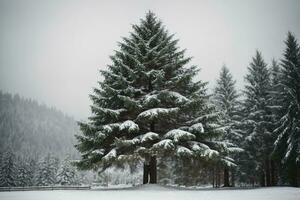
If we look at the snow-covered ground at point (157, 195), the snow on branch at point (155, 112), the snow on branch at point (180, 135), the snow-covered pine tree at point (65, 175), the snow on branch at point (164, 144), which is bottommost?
the snow-covered pine tree at point (65, 175)

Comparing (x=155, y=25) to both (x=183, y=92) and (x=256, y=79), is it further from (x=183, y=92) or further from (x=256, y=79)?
(x=256, y=79)

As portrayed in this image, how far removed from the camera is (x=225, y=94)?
32.8m

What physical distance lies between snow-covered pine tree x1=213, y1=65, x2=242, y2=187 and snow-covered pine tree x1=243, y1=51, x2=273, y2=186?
45.4 inches

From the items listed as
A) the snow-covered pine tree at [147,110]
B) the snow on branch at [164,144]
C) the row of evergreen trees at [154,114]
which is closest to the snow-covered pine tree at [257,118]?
the row of evergreen trees at [154,114]

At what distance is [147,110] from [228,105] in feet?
56.2

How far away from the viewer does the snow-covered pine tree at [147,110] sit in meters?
17.4

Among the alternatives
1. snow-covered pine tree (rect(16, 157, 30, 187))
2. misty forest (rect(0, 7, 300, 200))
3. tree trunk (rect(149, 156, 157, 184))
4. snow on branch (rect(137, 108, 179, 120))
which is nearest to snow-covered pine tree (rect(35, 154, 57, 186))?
snow-covered pine tree (rect(16, 157, 30, 187))

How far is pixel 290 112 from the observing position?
84.4 ft

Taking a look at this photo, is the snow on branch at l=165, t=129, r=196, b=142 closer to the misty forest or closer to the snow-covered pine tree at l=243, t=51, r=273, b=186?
the misty forest

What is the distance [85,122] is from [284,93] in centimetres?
1999

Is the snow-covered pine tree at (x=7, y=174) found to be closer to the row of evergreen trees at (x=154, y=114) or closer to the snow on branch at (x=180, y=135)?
the row of evergreen trees at (x=154, y=114)

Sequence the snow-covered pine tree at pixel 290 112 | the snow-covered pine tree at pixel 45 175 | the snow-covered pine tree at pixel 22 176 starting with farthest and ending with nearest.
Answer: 1. the snow-covered pine tree at pixel 45 175
2. the snow-covered pine tree at pixel 22 176
3. the snow-covered pine tree at pixel 290 112

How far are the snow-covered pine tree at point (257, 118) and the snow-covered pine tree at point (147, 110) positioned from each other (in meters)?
12.8

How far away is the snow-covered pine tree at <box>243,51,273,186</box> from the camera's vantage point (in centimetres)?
2991
